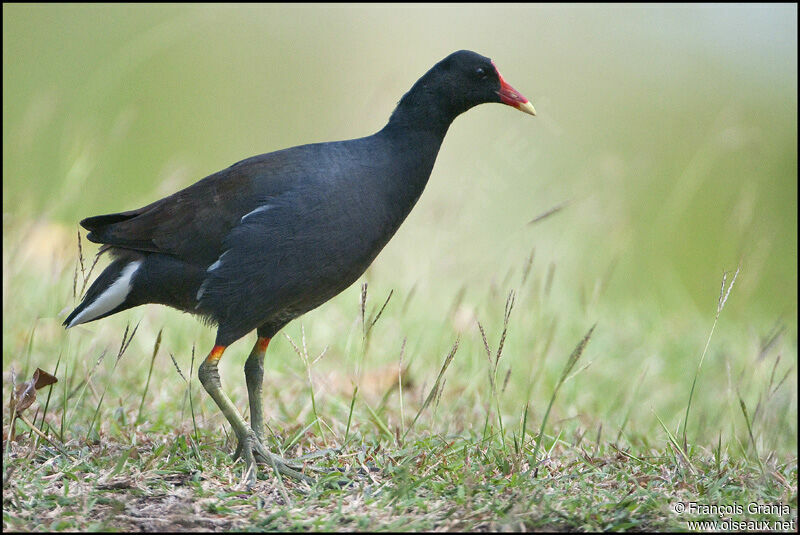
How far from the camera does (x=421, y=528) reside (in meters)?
2.40

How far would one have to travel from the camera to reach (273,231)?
10.0 ft

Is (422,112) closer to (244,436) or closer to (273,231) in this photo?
(273,231)

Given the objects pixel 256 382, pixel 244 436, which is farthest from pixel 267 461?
pixel 256 382

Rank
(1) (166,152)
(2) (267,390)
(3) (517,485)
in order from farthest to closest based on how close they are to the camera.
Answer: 1. (1) (166,152)
2. (2) (267,390)
3. (3) (517,485)

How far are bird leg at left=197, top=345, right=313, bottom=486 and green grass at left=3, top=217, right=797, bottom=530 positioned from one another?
0.06 m

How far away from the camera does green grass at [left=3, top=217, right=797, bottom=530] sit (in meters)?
2.52

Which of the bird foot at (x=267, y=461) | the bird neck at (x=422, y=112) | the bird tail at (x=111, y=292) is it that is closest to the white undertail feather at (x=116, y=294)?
the bird tail at (x=111, y=292)

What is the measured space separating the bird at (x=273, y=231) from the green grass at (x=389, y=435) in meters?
0.16

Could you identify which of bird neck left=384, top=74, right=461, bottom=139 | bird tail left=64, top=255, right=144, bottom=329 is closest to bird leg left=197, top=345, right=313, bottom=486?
bird tail left=64, top=255, right=144, bottom=329

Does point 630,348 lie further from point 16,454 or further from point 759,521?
point 16,454

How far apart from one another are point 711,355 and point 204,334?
3362 mm

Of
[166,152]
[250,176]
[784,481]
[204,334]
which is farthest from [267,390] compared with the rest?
[166,152]

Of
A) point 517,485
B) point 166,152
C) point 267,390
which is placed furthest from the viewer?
point 166,152

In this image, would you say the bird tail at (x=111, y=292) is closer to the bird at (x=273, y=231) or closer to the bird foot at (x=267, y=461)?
the bird at (x=273, y=231)
